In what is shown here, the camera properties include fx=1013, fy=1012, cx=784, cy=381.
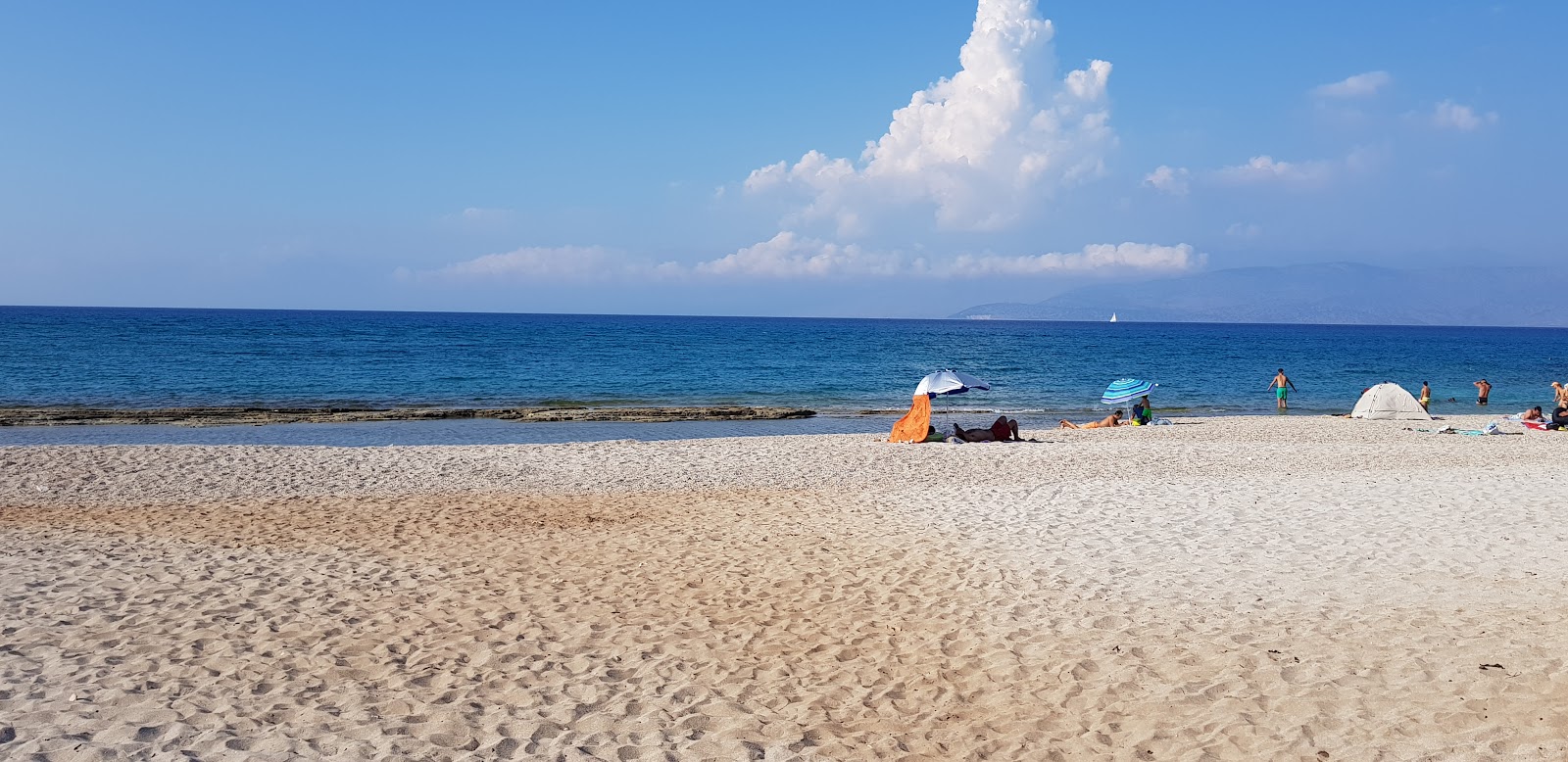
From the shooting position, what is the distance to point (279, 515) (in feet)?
41.3

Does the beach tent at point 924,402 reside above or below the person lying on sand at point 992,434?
above

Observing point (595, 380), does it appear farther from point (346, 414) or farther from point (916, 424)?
point (916, 424)

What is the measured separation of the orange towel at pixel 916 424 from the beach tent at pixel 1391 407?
52.5 ft

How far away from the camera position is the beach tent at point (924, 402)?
2125 centimetres

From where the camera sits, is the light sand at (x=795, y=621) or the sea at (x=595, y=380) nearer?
the light sand at (x=795, y=621)

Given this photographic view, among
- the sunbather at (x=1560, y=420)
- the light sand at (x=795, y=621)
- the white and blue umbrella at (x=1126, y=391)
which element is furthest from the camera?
the white and blue umbrella at (x=1126, y=391)

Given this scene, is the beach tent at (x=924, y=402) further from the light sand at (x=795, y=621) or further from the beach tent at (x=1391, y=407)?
the beach tent at (x=1391, y=407)

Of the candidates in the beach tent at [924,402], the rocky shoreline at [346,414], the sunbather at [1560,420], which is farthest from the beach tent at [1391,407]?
the rocky shoreline at [346,414]

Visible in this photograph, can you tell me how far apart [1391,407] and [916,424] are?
1683 centimetres

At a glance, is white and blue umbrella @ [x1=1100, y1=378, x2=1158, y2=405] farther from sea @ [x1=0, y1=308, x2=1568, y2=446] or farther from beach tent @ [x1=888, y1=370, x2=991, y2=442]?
beach tent @ [x1=888, y1=370, x2=991, y2=442]

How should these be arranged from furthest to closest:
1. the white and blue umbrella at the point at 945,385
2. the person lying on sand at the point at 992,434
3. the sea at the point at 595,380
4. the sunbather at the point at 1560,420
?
the sea at the point at 595,380, the sunbather at the point at 1560,420, the white and blue umbrella at the point at 945,385, the person lying on sand at the point at 992,434

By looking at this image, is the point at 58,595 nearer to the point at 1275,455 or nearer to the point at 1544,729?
the point at 1544,729

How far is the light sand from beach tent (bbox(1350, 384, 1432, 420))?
15869mm

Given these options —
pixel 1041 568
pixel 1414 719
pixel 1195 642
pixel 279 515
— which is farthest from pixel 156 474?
pixel 1414 719
